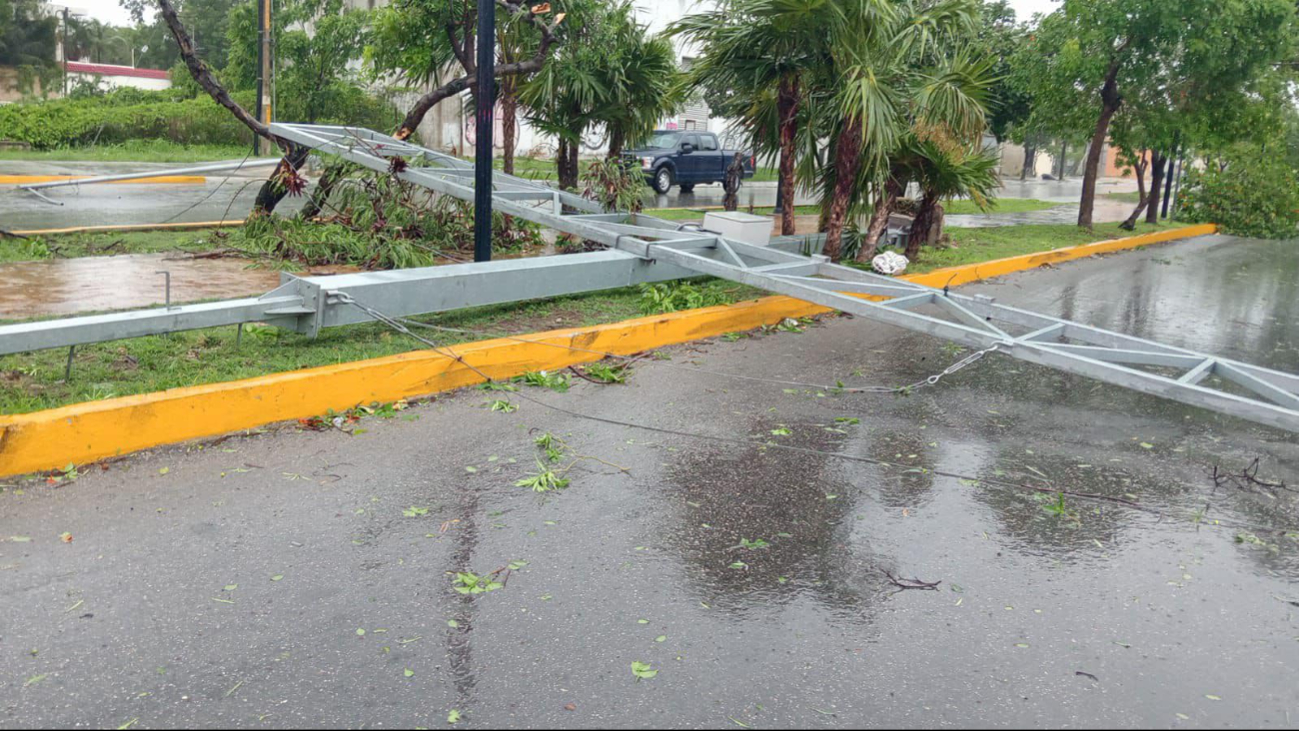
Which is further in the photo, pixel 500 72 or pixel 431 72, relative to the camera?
pixel 431 72

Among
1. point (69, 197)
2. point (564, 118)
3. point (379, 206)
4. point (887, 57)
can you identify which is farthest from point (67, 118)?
point (887, 57)

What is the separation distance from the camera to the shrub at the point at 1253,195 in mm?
24094

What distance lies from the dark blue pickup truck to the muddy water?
17.1 m

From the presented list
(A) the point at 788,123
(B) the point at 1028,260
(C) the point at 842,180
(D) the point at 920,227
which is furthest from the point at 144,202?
(B) the point at 1028,260

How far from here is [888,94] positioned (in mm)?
11484

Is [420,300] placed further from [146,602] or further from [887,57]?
[887,57]

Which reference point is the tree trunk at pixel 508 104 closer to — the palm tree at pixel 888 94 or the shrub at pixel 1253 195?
the palm tree at pixel 888 94

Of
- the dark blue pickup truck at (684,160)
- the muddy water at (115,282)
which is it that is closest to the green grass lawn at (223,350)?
the muddy water at (115,282)

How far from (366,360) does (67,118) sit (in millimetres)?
26156

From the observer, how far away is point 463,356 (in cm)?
711

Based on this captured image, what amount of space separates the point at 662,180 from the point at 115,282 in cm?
1914

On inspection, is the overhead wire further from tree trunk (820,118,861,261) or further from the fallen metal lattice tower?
tree trunk (820,118,861,261)

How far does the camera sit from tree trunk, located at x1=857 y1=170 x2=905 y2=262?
1266cm

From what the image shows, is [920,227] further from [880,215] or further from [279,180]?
[279,180]
